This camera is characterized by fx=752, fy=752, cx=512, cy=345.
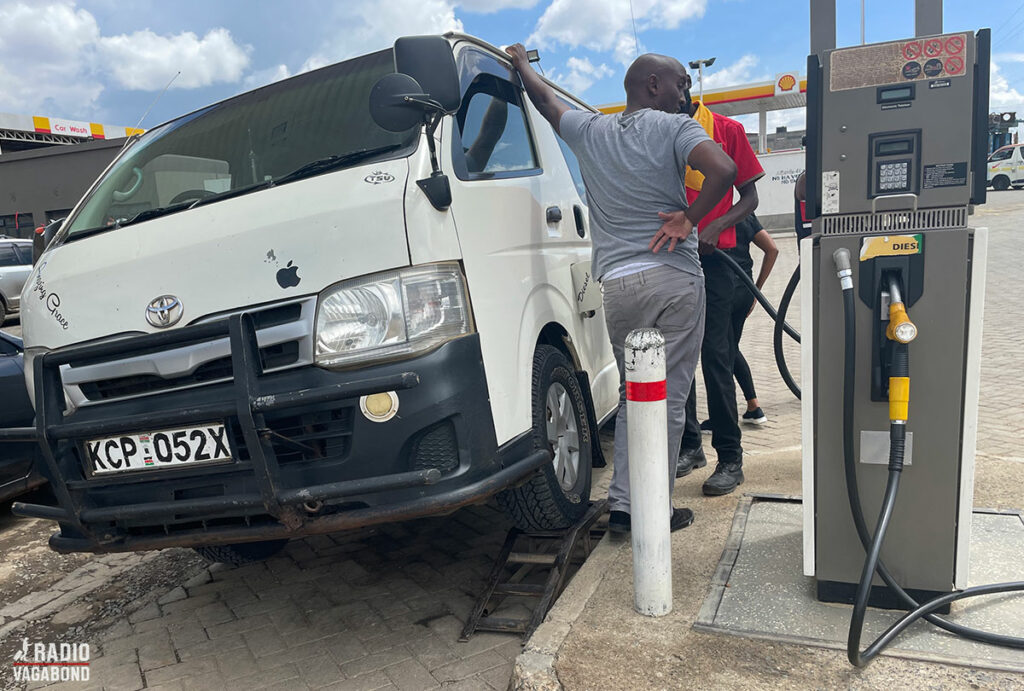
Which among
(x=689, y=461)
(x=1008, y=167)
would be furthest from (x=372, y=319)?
(x=1008, y=167)

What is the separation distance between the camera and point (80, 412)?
8.37ft

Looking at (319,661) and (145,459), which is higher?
(145,459)

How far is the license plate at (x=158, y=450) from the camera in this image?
2.37m

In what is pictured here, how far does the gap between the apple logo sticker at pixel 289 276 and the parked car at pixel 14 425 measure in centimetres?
264

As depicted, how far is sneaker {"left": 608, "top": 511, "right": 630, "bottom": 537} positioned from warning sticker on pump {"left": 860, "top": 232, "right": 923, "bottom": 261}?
1364 mm

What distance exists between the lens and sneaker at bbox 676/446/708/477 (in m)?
3.82

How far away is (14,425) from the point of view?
4387 millimetres

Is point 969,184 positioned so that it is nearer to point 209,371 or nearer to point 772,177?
point 209,371

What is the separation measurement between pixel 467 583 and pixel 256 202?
1797 mm

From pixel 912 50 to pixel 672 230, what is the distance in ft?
3.12

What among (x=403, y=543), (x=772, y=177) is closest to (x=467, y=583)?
(x=403, y=543)

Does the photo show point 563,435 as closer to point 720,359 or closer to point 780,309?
point 720,359

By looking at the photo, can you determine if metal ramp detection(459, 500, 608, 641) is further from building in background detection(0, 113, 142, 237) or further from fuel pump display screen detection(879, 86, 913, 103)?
building in background detection(0, 113, 142, 237)

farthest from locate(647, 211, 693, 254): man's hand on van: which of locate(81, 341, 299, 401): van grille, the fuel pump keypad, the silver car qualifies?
the silver car
